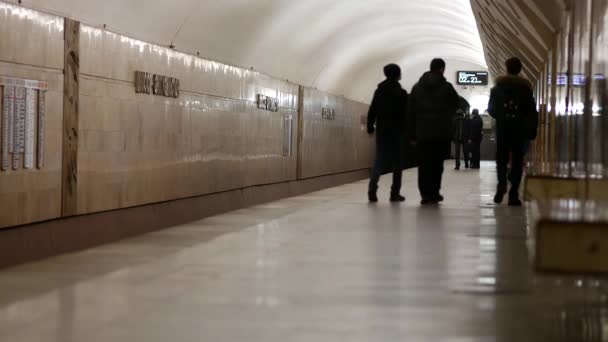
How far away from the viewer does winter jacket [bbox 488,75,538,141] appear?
12320 mm

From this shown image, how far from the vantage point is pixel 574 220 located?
4.38 metres

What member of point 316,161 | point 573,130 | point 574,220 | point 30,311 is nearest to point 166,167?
point 573,130

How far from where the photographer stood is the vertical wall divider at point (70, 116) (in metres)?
10.7

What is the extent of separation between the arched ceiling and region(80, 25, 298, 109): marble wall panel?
143mm

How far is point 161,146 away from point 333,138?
15274mm

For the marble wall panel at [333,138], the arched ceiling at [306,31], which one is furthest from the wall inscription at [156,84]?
the marble wall panel at [333,138]

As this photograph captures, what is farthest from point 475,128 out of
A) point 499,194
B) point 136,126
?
point 136,126

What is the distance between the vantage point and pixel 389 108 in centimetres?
1338

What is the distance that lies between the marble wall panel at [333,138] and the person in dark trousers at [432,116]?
1118 centimetres

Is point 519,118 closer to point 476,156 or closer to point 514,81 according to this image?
point 514,81

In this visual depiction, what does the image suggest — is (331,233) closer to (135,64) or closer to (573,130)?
(573,130)

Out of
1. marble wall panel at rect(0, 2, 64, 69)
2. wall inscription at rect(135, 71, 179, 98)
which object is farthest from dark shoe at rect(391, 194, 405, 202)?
marble wall panel at rect(0, 2, 64, 69)

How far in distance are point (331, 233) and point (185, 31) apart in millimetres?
5696

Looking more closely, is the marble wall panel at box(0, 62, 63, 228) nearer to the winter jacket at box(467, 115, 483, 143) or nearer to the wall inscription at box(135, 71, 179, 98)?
the wall inscription at box(135, 71, 179, 98)
